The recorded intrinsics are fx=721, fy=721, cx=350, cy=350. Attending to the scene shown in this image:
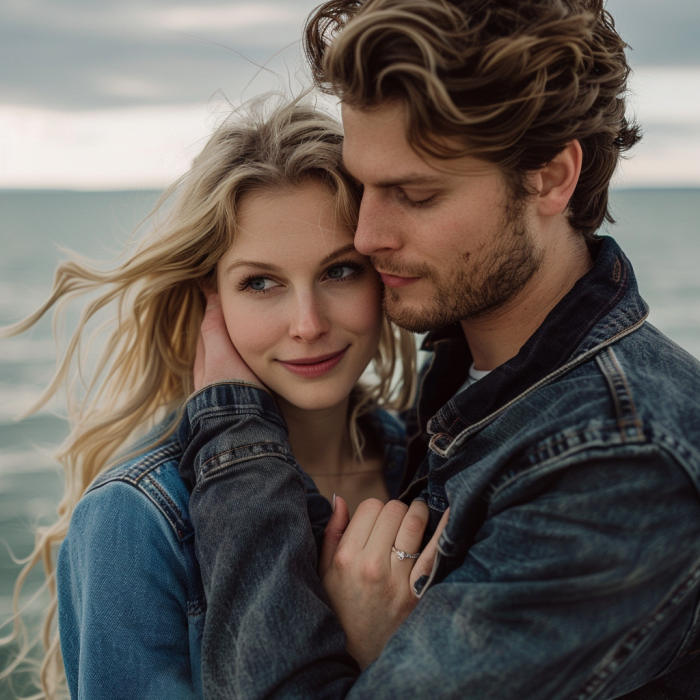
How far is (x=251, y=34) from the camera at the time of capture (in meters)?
6.81

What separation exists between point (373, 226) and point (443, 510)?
2.63 ft

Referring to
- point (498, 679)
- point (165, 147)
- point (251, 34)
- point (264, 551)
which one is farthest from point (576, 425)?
point (251, 34)

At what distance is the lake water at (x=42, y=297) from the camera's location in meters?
7.83

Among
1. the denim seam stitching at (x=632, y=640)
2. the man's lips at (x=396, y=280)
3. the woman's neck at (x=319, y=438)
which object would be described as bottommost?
the denim seam stitching at (x=632, y=640)

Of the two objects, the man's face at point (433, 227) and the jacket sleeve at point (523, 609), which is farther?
the man's face at point (433, 227)

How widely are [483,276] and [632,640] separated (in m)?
0.99

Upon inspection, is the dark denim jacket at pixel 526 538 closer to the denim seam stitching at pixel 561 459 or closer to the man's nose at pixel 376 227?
the denim seam stitching at pixel 561 459

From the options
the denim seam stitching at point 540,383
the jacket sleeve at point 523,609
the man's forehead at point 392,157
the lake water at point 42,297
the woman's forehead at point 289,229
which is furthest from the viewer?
the lake water at point 42,297

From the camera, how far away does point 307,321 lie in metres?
2.15

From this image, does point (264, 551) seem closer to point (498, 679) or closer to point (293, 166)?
point (498, 679)

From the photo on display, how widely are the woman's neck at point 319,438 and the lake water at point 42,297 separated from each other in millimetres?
909

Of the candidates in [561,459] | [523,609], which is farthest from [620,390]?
[523,609]

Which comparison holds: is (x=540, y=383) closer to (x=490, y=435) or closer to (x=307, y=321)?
(x=490, y=435)

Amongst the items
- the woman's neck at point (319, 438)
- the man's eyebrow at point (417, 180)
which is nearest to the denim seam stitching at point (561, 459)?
the man's eyebrow at point (417, 180)
